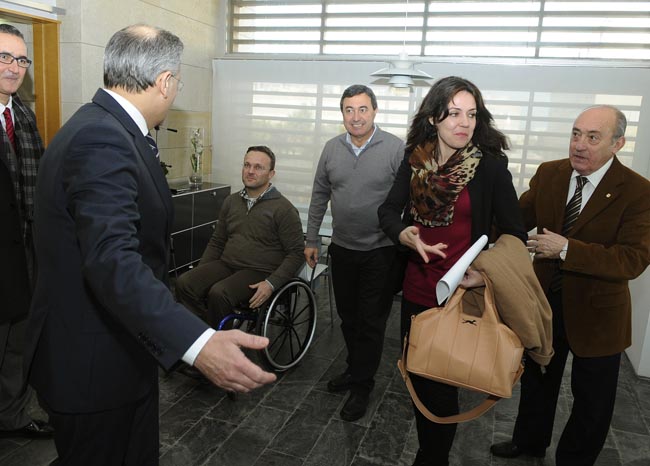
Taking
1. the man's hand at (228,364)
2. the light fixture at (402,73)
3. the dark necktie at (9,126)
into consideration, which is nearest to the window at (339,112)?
the light fixture at (402,73)

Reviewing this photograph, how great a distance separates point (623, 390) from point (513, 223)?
2.02 m

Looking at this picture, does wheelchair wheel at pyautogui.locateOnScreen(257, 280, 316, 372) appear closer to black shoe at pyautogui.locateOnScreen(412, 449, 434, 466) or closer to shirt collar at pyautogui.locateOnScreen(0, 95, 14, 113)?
black shoe at pyautogui.locateOnScreen(412, 449, 434, 466)

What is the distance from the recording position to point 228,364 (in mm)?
983

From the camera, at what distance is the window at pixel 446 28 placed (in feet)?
14.9

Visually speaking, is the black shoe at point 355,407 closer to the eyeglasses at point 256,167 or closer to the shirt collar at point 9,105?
the eyeglasses at point 256,167

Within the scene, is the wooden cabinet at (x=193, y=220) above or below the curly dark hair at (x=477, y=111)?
below

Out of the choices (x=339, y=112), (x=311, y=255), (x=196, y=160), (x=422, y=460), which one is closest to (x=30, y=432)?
(x=311, y=255)

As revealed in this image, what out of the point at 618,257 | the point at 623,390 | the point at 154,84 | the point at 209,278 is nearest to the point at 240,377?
the point at 154,84

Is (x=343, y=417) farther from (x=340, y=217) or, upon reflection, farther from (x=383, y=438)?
(x=340, y=217)

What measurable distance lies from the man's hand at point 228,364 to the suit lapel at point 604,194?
55.1 inches

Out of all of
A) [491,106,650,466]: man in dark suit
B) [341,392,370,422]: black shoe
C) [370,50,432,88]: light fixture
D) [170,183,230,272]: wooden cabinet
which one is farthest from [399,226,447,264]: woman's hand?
[170,183,230,272]: wooden cabinet

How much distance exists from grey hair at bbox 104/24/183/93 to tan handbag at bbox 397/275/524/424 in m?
1.03

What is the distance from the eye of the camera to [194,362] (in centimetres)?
101

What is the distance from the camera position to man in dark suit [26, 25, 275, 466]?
3.26 ft
